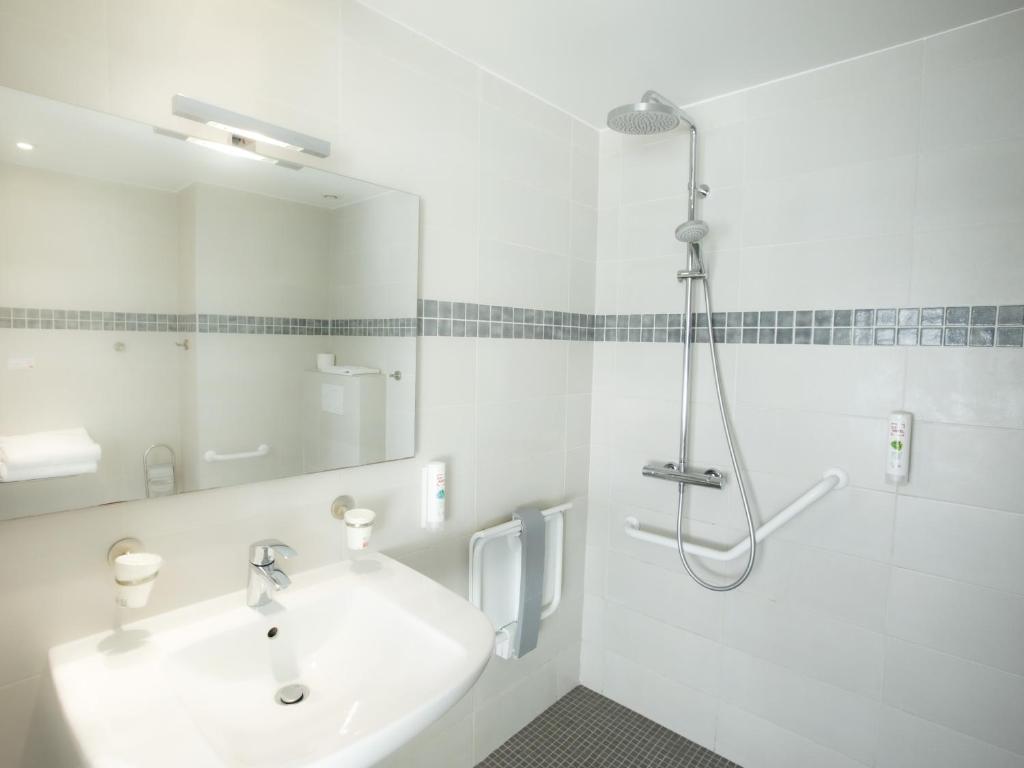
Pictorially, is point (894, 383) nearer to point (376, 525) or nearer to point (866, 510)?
point (866, 510)

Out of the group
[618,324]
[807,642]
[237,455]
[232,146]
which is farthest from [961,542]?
[232,146]

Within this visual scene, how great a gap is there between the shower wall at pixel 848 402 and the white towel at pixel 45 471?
177 cm

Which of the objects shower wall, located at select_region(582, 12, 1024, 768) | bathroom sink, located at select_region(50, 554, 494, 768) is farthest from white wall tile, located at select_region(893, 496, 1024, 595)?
bathroom sink, located at select_region(50, 554, 494, 768)

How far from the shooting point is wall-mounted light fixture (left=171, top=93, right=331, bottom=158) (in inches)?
47.1

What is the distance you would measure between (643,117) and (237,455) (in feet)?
4.78

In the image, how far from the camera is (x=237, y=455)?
134 centimetres

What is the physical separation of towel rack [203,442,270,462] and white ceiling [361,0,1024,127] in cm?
122

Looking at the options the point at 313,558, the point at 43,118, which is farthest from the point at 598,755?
the point at 43,118

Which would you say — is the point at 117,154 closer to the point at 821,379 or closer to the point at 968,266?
the point at 821,379

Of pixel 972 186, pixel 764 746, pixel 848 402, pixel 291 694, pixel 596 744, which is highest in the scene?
pixel 972 186

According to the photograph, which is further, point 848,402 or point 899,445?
point 848,402

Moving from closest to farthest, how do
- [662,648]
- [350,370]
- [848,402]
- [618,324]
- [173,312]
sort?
[173,312] → [350,370] → [848,402] → [662,648] → [618,324]

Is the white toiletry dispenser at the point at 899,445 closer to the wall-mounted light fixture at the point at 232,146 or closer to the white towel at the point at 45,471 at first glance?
the wall-mounted light fixture at the point at 232,146

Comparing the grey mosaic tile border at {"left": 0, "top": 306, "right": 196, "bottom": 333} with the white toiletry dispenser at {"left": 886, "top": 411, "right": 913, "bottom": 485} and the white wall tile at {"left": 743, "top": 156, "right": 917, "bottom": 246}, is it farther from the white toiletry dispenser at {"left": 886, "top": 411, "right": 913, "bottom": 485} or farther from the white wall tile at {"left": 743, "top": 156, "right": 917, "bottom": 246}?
the white toiletry dispenser at {"left": 886, "top": 411, "right": 913, "bottom": 485}
